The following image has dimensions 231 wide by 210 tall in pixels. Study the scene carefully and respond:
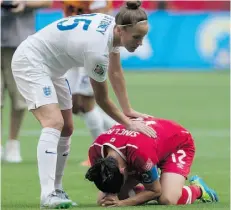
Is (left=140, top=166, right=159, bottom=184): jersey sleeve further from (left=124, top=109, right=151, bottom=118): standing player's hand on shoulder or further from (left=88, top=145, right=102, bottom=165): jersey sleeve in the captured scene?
(left=124, top=109, right=151, bottom=118): standing player's hand on shoulder

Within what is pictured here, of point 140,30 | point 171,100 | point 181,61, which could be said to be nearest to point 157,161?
point 140,30

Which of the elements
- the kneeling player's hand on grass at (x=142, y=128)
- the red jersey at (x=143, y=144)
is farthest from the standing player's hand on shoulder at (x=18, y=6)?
the kneeling player's hand on grass at (x=142, y=128)

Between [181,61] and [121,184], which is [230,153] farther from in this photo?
[181,61]

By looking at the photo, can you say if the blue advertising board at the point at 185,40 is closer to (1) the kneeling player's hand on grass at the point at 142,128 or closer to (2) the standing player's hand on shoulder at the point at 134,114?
(2) the standing player's hand on shoulder at the point at 134,114

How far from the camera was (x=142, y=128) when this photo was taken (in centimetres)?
829

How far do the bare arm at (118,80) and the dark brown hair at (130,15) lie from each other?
0.91m

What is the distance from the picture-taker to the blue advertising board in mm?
26219

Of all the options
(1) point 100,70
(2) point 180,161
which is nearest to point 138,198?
(2) point 180,161

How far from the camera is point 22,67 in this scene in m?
8.30

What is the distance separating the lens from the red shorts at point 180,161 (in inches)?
340

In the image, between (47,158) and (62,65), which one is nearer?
(47,158)

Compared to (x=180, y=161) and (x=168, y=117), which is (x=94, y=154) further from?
(x=168, y=117)

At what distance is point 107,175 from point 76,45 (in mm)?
1103

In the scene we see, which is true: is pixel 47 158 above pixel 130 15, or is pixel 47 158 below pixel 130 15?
below
